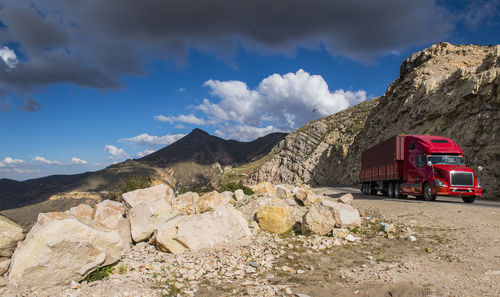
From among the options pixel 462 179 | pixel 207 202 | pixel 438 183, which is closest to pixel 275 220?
pixel 207 202

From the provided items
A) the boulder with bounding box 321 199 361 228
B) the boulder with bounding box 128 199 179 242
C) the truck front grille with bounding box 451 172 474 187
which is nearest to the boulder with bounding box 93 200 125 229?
the boulder with bounding box 128 199 179 242

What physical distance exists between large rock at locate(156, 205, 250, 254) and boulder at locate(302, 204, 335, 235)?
2601 mm

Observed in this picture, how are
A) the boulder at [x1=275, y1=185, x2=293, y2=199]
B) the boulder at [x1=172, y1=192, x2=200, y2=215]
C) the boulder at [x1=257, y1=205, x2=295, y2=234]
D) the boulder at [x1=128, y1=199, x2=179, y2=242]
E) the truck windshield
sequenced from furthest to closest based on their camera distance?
the truck windshield
the boulder at [x1=275, y1=185, x2=293, y2=199]
the boulder at [x1=172, y1=192, x2=200, y2=215]
the boulder at [x1=257, y1=205, x2=295, y2=234]
the boulder at [x1=128, y1=199, x2=179, y2=242]

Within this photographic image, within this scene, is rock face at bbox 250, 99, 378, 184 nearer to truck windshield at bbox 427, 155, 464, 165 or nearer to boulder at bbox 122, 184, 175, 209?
truck windshield at bbox 427, 155, 464, 165

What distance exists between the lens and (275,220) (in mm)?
11578

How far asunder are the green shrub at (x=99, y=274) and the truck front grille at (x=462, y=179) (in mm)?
18891

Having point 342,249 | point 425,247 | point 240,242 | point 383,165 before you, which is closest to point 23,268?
point 240,242

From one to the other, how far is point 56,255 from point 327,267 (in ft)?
21.9

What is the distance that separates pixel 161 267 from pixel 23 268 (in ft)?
9.87

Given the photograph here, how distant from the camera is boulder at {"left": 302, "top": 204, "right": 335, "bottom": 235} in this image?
10906mm

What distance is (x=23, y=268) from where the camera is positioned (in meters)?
6.20

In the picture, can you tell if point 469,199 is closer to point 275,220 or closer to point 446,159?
point 446,159

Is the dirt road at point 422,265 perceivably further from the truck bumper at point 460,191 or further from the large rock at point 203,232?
the truck bumper at point 460,191

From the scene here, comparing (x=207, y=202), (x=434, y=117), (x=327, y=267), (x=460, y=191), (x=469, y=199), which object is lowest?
(x=327, y=267)
